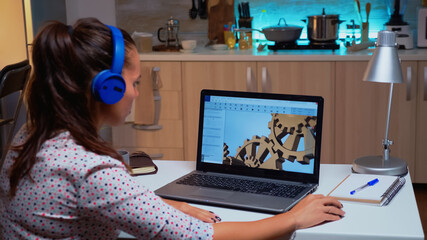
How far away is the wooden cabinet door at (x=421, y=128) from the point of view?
353 cm

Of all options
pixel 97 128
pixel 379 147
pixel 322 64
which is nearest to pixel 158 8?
pixel 322 64

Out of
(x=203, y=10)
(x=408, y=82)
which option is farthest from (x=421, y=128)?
(x=203, y=10)

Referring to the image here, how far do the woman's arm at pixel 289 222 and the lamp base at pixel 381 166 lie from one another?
0.36 meters

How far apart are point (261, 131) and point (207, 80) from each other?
1934 millimetres

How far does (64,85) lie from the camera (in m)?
1.18

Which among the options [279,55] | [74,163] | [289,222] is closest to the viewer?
[74,163]

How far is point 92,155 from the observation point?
3.89 ft

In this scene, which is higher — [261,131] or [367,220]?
[261,131]

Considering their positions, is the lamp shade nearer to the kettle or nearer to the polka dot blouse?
the polka dot blouse

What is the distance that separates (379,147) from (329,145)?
307mm

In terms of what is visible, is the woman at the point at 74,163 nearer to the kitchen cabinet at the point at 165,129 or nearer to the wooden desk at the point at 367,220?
the wooden desk at the point at 367,220

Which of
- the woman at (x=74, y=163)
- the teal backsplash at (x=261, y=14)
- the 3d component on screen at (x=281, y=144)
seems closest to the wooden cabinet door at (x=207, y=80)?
the teal backsplash at (x=261, y=14)

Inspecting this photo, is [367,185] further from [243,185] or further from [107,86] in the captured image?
[107,86]

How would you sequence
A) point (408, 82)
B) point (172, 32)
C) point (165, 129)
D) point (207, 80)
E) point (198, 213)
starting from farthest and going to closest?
point (172, 32)
point (165, 129)
point (207, 80)
point (408, 82)
point (198, 213)
